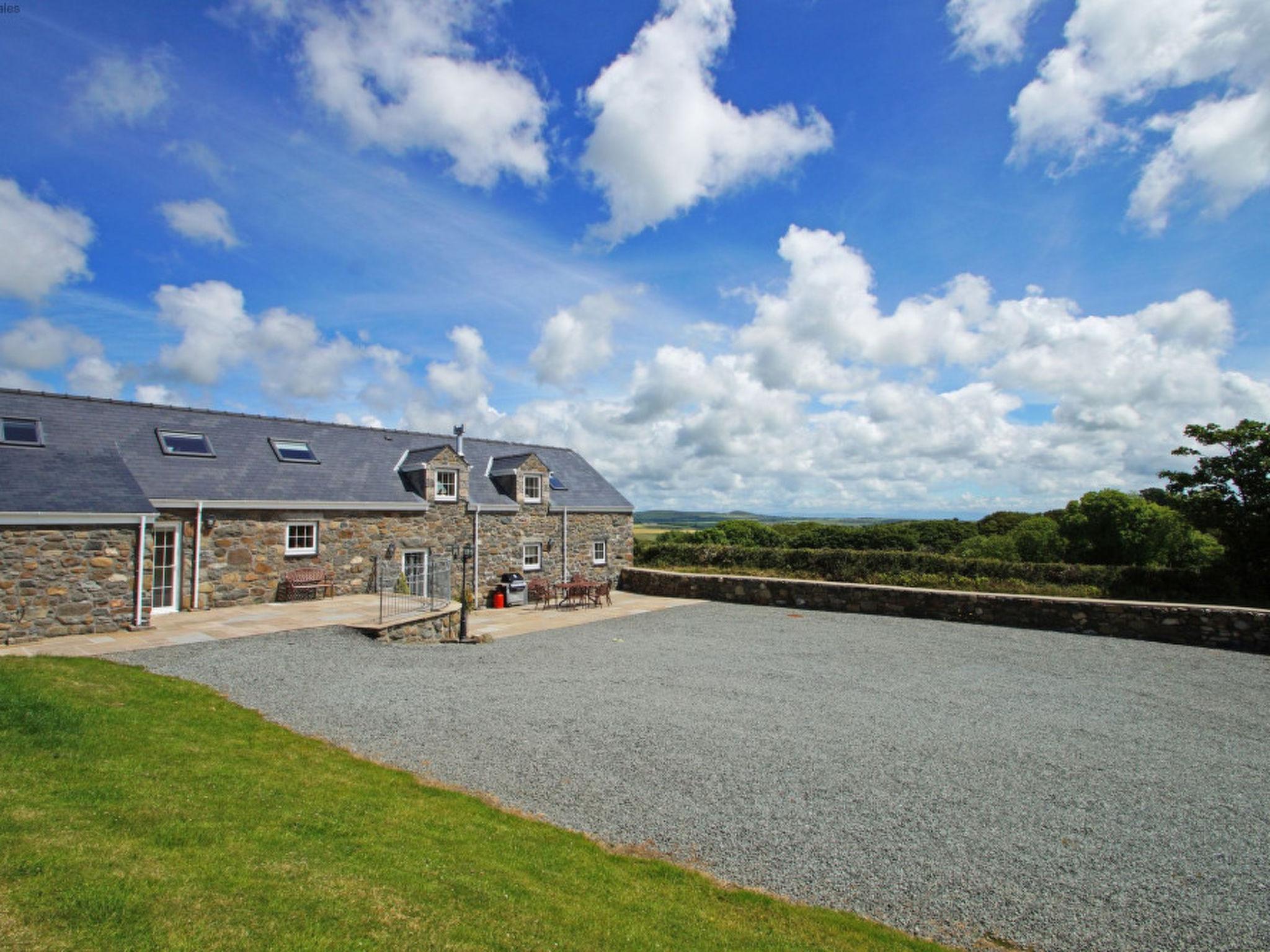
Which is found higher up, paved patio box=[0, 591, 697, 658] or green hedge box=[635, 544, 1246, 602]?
green hedge box=[635, 544, 1246, 602]

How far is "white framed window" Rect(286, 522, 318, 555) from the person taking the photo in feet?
57.8

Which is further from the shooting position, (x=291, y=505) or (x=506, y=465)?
(x=506, y=465)

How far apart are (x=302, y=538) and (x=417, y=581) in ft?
12.2

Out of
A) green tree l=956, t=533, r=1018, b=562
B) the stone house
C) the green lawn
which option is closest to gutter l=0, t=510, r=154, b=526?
the stone house

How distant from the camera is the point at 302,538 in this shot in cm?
1792

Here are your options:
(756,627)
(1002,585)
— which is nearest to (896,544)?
(1002,585)

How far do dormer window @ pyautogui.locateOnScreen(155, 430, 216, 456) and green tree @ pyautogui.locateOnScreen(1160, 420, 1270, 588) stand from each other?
26.2 meters

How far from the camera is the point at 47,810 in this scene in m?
4.46

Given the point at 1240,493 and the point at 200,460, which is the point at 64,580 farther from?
the point at 1240,493

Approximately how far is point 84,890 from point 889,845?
576 centimetres

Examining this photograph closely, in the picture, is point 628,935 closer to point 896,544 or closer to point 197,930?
point 197,930

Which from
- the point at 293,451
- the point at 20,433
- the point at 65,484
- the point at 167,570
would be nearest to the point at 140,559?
the point at 65,484

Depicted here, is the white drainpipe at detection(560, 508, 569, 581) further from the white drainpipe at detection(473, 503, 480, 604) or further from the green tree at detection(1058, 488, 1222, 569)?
the green tree at detection(1058, 488, 1222, 569)

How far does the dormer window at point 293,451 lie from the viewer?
1919 centimetres
